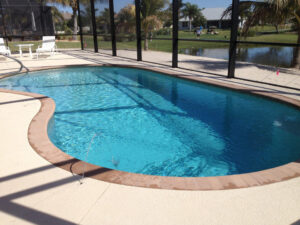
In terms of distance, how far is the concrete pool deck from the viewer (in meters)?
1.83

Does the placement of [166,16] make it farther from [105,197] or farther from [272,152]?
[105,197]

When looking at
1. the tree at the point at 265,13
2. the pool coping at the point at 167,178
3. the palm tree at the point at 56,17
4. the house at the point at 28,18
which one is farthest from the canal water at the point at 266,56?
the palm tree at the point at 56,17

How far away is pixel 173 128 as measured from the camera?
4.38 meters

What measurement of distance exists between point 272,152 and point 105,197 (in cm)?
257

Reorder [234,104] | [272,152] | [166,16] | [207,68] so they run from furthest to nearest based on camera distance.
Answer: [166,16] → [207,68] → [234,104] → [272,152]

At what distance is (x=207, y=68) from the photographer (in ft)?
A: 28.5

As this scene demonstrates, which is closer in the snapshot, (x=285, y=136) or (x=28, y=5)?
(x=285, y=136)

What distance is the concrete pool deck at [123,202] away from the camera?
1.83 meters

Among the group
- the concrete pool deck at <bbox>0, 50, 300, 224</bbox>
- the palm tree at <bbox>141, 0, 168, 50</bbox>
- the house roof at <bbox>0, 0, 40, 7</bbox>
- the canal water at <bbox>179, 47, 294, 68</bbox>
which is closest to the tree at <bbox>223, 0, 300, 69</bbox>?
the canal water at <bbox>179, 47, 294, 68</bbox>

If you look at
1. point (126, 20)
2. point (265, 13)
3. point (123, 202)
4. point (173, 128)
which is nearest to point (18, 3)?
point (126, 20)

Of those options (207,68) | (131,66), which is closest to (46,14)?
(131,66)

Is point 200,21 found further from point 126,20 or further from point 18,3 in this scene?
point 18,3

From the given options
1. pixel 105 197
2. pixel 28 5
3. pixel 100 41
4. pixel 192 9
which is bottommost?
pixel 105 197

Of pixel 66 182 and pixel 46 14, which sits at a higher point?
pixel 46 14
